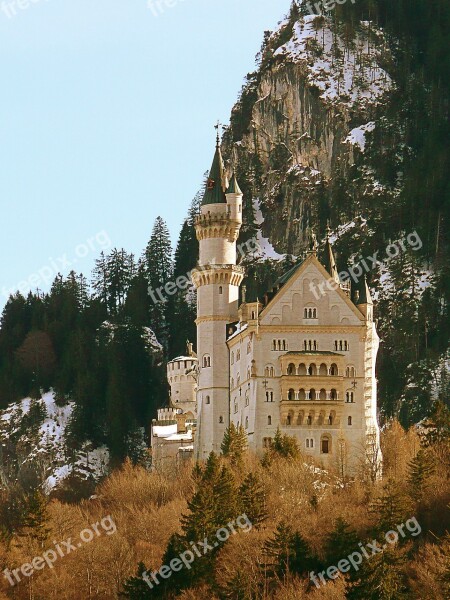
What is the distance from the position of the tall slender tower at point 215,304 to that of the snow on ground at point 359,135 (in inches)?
2107

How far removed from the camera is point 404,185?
194m

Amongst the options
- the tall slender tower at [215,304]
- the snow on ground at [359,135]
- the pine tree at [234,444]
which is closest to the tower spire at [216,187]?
the tall slender tower at [215,304]

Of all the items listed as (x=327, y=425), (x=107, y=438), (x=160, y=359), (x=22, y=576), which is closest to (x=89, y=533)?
(x=22, y=576)

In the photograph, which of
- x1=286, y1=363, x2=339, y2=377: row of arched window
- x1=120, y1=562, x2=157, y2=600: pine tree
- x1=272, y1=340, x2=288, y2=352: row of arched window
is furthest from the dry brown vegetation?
x1=272, y1=340, x2=288, y2=352: row of arched window

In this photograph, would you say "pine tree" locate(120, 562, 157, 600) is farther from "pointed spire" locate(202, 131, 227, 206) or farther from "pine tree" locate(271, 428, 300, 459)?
"pointed spire" locate(202, 131, 227, 206)

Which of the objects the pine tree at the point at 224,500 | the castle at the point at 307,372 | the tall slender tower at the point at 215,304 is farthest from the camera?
the tall slender tower at the point at 215,304

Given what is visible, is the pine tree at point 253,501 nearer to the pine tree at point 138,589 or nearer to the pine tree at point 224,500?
the pine tree at point 224,500

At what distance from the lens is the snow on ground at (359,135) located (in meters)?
198

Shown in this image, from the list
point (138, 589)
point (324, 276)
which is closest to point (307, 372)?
point (324, 276)

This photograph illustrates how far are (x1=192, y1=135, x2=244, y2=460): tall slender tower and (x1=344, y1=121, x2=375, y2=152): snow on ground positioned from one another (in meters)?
53.5

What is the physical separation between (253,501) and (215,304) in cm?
2870

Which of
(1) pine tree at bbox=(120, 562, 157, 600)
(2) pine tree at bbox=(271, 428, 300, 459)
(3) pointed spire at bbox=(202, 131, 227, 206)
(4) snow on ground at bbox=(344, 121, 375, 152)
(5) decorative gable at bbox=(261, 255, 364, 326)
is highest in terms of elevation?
(4) snow on ground at bbox=(344, 121, 375, 152)

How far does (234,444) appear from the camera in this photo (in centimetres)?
12975

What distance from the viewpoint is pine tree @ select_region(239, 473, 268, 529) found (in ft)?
381
